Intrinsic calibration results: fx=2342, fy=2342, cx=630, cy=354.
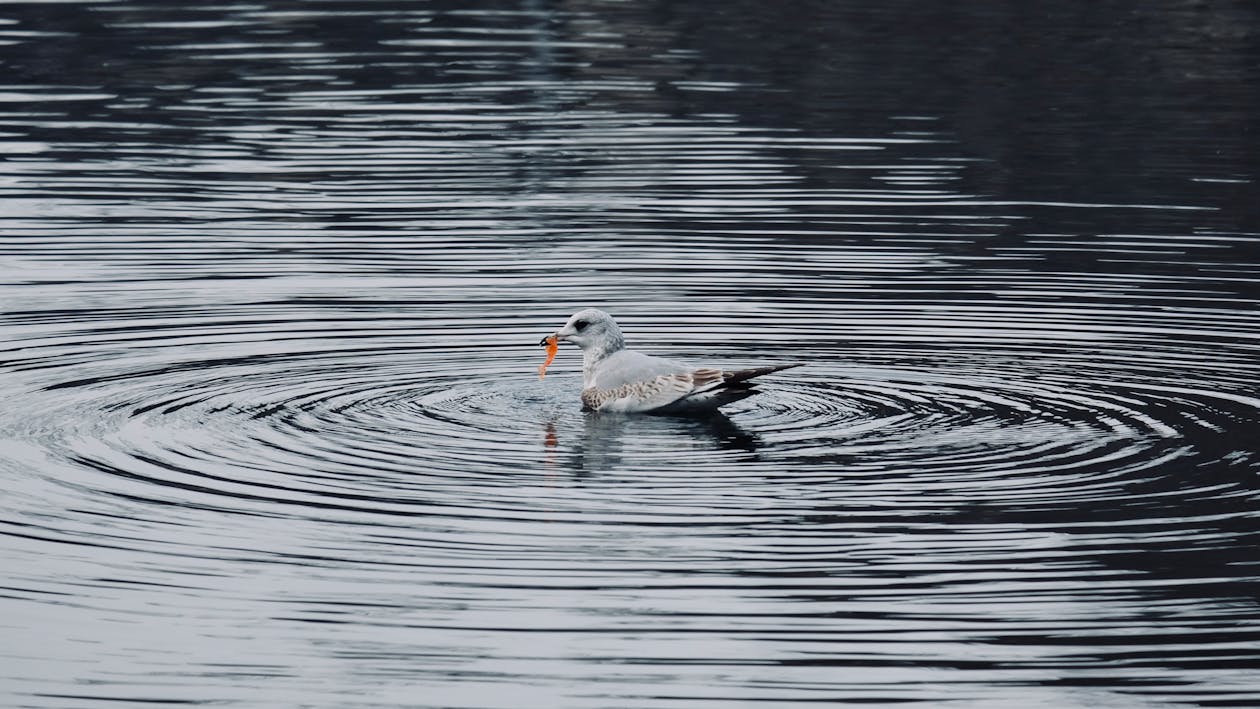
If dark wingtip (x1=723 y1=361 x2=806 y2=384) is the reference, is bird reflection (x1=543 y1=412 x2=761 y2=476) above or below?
below

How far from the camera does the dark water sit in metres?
10.5

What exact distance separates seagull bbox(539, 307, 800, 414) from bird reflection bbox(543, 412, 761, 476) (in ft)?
0.32

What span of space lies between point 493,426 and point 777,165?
12.6m

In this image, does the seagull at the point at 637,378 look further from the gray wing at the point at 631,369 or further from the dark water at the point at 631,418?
the dark water at the point at 631,418

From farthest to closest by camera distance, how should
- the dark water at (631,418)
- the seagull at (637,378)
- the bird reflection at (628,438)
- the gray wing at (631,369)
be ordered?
the gray wing at (631,369)
the seagull at (637,378)
the bird reflection at (628,438)
the dark water at (631,418)

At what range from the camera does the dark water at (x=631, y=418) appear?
10508 mm

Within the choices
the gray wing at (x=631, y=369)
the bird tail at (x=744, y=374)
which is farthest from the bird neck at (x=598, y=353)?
the bird tail at (x=744, y=374)

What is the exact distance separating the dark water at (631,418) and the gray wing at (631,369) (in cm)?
26

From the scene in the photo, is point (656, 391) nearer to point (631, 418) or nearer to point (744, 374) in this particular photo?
point (631, 418)

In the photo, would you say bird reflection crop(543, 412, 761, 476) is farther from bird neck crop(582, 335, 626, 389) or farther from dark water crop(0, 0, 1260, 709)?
bird neck crop(582, 335, 626, 389)

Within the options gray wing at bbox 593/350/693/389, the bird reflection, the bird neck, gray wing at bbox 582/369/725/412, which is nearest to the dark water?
the bird reflection

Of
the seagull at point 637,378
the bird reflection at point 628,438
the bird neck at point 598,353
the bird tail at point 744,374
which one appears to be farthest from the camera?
the bird neck at point 598,353

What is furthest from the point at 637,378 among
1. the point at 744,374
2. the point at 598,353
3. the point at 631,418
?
the point at 744,374

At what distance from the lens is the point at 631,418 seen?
590 inches
